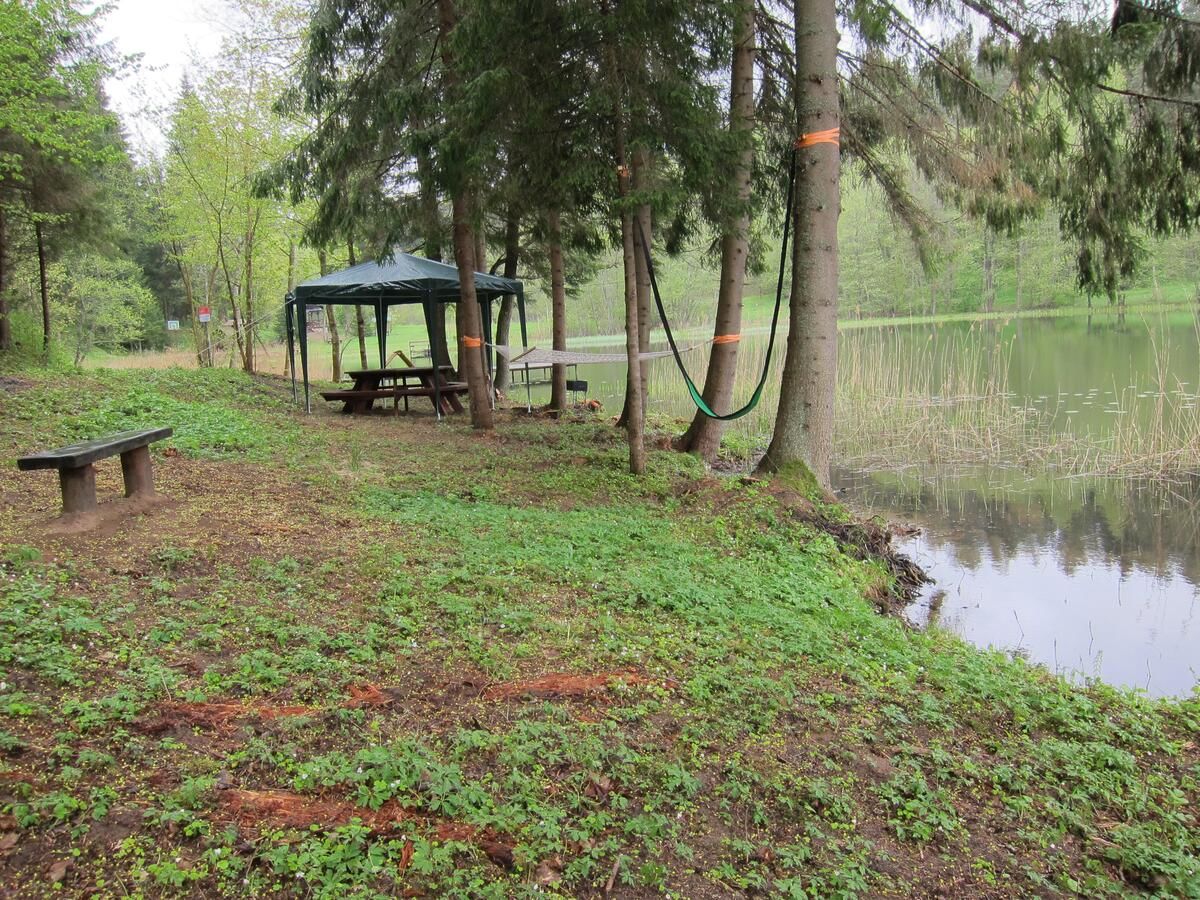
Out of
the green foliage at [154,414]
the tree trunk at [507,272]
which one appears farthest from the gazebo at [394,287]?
the green foliage at [154,414]

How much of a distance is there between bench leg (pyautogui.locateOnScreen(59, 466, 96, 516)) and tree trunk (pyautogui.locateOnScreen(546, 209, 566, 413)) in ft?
18.2

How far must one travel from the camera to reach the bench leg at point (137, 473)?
4.20m

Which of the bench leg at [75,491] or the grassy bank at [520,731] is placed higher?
the bench leg at [75,491]

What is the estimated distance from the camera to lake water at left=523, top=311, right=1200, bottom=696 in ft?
14.8

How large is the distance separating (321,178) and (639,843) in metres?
7.81

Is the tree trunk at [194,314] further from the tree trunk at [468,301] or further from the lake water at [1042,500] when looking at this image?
the lake water at [1042,500]

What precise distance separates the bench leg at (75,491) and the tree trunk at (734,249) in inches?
176

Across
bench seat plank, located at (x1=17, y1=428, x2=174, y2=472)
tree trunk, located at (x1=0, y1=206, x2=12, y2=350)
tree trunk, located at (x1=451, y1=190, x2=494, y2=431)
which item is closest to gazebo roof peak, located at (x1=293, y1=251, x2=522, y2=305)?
tree trunk, located at (x1=451, y1=190, x2=494, y2=431)

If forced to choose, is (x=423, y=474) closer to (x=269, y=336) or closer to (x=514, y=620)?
(x=514, y=620)

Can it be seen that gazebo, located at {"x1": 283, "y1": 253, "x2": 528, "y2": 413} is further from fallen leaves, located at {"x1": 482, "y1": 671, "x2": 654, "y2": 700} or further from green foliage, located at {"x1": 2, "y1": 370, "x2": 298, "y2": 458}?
fallen leaves, located at {"x1": 482, "y1": 671, "x2": 654, "y2": 700}

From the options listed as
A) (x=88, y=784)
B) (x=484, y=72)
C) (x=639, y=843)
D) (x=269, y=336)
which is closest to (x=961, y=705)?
(x=639, y=843)

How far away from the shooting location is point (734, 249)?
6.80 metres

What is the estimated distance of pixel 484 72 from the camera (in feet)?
17.0

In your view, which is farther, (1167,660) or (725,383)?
(725,383)
